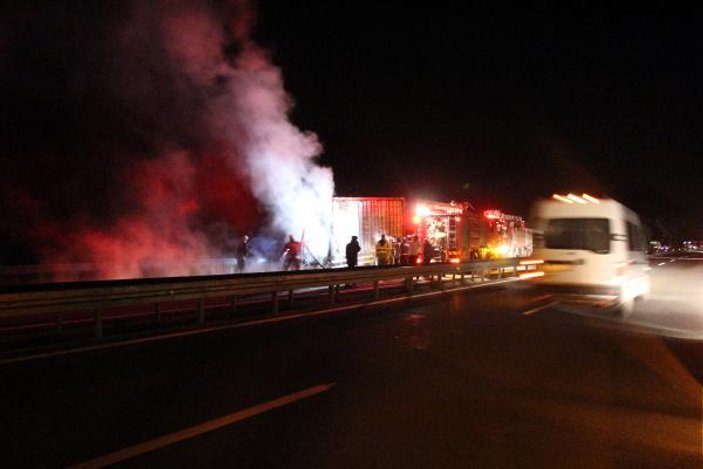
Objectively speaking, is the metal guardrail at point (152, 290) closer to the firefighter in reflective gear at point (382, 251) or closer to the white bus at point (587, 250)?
the firefighter in reflective gear at point (382, 251)

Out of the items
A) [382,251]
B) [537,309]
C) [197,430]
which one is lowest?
[197,430]

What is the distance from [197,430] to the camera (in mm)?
5570

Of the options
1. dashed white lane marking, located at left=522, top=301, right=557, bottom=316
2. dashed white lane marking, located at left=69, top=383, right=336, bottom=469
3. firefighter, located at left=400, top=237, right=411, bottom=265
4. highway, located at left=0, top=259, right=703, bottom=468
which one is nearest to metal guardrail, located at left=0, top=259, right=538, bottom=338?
highway, located at left=0, top=259, right=703, bottom=468

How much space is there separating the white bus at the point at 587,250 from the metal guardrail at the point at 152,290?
435 cm

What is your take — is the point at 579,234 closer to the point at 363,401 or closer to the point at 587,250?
the point at 587,250

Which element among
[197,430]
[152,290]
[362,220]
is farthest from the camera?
[362,220]

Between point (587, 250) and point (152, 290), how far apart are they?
9802 mm

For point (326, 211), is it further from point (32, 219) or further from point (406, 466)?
point (406, 466)

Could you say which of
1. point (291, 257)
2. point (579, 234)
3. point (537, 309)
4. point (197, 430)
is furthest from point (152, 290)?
point (291, 257)

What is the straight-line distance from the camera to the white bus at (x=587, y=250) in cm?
1514

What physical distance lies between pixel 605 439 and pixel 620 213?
11312 millimetres

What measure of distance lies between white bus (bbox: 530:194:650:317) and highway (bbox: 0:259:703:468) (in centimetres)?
389

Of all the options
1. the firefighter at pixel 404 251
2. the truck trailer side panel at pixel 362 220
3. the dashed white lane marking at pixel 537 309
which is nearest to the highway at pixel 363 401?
the dashed white lane marking at pixel 537 309

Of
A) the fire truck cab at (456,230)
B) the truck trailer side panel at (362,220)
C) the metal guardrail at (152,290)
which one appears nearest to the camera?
the metal guardrail at (152,290)
